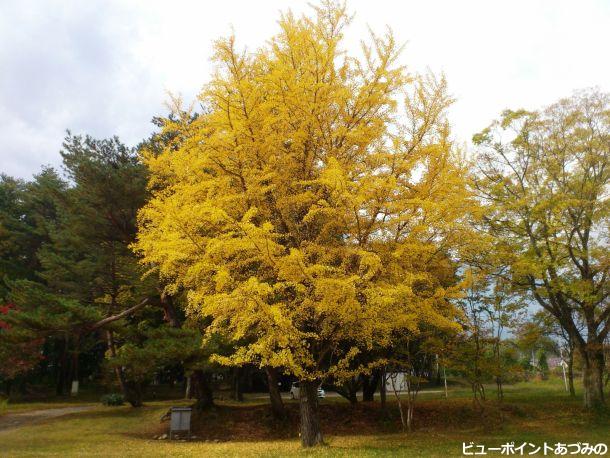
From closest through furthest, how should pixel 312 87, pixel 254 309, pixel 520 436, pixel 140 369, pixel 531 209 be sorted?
pixel 254 309, pixel 312 87, pixel 520 436, pixel 140 369, pixel 531 209

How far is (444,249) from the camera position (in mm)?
8750

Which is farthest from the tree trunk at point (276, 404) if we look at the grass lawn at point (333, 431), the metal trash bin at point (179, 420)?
the metal trash bin at point (179, 420)

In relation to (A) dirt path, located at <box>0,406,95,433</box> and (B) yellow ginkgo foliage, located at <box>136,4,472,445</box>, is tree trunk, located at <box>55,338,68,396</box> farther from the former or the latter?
(B) yellow ginkgo foliage, located at <box>136,4,472,445</box>

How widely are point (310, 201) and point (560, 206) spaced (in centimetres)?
939

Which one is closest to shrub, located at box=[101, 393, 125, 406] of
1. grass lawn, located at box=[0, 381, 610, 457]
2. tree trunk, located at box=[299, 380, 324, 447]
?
grass lawn, located at box=[0, 381, 610, 457]

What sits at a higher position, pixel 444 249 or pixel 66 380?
pixel 444 249

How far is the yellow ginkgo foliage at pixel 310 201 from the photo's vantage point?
7.66 meters

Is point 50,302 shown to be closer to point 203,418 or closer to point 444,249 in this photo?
point 203,418

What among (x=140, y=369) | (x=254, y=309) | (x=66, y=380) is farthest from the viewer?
(x=66, y=380)

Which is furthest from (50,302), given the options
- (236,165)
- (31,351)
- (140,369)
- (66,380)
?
(66,380)

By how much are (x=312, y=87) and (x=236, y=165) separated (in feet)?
6.56

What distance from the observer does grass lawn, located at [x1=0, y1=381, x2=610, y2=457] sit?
10375 millimetres

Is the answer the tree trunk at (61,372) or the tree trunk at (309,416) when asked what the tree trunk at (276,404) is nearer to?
the tree trunk at (309,416)

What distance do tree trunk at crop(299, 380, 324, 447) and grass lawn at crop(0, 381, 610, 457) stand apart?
40 centimetres
